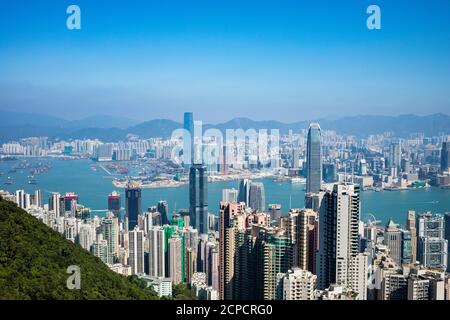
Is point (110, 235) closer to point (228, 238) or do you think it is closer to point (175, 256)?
point (175, 256)

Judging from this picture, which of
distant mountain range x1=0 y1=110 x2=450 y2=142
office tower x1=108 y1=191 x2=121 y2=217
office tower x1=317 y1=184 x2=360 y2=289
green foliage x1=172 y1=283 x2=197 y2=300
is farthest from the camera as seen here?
office tower x1=108 y1=191 x2=121 y2=217

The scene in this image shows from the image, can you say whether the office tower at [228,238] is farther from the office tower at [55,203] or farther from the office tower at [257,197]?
the office tower at [55,203]

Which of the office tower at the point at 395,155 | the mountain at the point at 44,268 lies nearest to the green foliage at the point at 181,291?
the mountain at the point at 44,268

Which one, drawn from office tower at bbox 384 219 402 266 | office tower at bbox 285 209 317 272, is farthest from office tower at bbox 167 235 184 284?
office tower at bbox 384 219 402 266

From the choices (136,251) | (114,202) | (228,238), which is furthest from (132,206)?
(228,238)

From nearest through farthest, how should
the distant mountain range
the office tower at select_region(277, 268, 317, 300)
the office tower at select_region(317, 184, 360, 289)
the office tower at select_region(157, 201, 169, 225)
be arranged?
1. the office tower at select_region(277, 268, 317, 300)
2. the distant mountain range
3. the office tower at select_region(317, 184, 360, 289)
4. the office tower at select_region(157, 201, 169, 225)

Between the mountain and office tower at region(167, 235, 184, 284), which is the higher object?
the mountain

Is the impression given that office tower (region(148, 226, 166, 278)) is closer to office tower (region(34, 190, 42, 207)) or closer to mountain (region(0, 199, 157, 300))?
mountain (region(0, 199, 157, 300))
